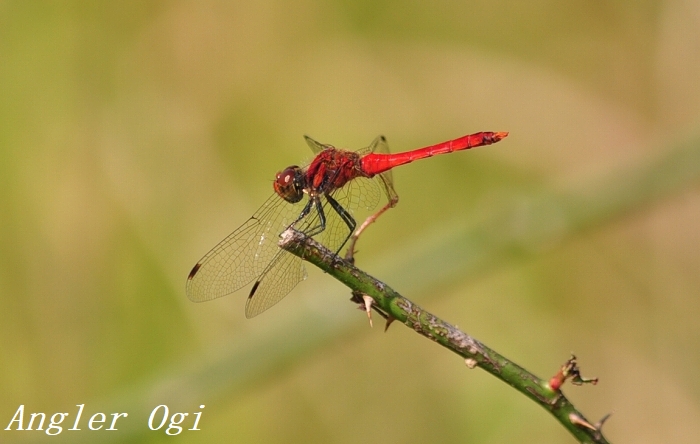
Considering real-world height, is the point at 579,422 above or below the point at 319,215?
below

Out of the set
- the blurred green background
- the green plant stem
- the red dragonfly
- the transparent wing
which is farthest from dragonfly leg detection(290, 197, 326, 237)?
the green plant stem

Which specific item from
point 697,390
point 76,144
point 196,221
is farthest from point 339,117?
point 697,390

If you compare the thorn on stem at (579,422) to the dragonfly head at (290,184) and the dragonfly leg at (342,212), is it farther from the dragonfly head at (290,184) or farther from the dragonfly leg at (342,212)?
the dragonfly head at (290,184)

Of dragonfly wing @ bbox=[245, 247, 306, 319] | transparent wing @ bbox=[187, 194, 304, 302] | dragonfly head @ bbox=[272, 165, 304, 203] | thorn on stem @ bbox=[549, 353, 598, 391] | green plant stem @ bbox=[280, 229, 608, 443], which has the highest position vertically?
dragonfly head @ bbox=[272, 165, 304, 203]

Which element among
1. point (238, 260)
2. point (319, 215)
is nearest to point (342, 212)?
point (319, 215)

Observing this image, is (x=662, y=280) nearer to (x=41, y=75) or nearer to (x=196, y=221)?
(x=196, y=221)

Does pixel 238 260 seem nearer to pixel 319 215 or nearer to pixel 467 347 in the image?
pixel 319 215

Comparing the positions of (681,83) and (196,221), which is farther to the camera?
(681,83)

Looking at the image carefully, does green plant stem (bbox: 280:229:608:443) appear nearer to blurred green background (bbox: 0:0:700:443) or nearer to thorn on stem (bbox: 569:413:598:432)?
thorn on stem (bbox: 569:413:598:432)
